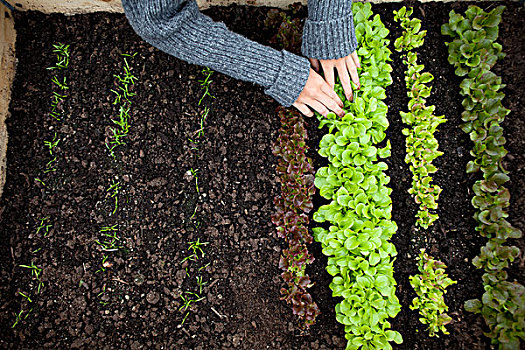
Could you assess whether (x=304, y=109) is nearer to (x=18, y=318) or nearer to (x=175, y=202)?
(x=175, y=202)

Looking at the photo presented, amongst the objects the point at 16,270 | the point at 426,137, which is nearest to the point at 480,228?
the point at 426,137

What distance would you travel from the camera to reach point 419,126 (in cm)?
191

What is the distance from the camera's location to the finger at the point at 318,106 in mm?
1838

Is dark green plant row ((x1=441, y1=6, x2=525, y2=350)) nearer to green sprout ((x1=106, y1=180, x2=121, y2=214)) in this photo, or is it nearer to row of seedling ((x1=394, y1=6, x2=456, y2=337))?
row of seedling ((x1=394, y1=6, x2=456, y2=337))

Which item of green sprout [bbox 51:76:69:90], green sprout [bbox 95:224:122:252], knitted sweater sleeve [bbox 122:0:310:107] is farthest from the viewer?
green sprout [bbox 51:76:69:90]

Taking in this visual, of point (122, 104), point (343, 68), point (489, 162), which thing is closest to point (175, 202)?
point (122, 104)

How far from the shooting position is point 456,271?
1.85m

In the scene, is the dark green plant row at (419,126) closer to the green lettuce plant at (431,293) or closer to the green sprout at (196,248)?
the green lettuce plant at (431,293)

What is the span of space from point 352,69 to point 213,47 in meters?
0.68

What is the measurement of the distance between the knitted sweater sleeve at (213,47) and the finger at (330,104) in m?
0.14

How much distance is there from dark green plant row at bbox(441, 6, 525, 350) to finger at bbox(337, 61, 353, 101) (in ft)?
1.95

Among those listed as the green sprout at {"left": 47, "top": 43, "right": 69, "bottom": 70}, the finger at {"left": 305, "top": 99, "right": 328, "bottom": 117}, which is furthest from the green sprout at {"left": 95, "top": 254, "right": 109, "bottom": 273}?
the finger at {"left": 305, "top": 99, "right": 328, "bottom": 117}

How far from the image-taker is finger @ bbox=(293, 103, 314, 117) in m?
1.85

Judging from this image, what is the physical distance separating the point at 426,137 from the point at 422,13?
0.70 m
